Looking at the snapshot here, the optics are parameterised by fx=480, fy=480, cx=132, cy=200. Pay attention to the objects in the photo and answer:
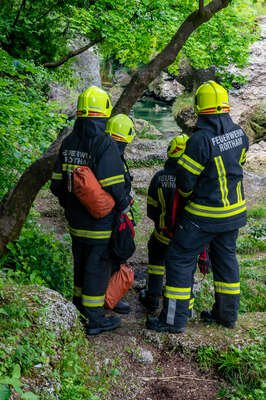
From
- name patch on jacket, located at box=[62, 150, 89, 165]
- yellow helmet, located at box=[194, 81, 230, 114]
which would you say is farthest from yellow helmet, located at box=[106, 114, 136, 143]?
yellow helmet, located at box=[194, 81, 230, 114]

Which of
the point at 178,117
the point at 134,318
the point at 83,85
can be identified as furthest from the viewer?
the point at 178,117

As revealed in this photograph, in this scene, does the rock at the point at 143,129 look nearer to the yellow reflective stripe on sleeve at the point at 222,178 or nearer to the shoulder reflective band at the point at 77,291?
the shoulder reflective band at the point at 77,291

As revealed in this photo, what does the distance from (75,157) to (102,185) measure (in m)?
0.36

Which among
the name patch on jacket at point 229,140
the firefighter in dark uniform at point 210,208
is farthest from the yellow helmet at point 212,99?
the name patch on jacket at point 229,140

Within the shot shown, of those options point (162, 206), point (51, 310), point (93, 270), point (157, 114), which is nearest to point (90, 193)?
point (93, 270)

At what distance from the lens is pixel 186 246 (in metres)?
4.41

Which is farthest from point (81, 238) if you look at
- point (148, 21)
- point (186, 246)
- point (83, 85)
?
point (83, 85)

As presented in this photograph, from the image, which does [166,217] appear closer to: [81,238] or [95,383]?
[81,238]

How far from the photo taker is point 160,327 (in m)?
4.50

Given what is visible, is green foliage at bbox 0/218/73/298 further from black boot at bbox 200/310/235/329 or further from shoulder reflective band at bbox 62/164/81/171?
black boot at bbox 200/310/235/329

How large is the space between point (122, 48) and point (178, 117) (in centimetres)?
1201

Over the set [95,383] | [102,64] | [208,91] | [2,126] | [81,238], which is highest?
[102,64]

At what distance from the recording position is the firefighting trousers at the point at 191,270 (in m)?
4.42

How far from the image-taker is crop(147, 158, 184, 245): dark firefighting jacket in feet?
16.6
